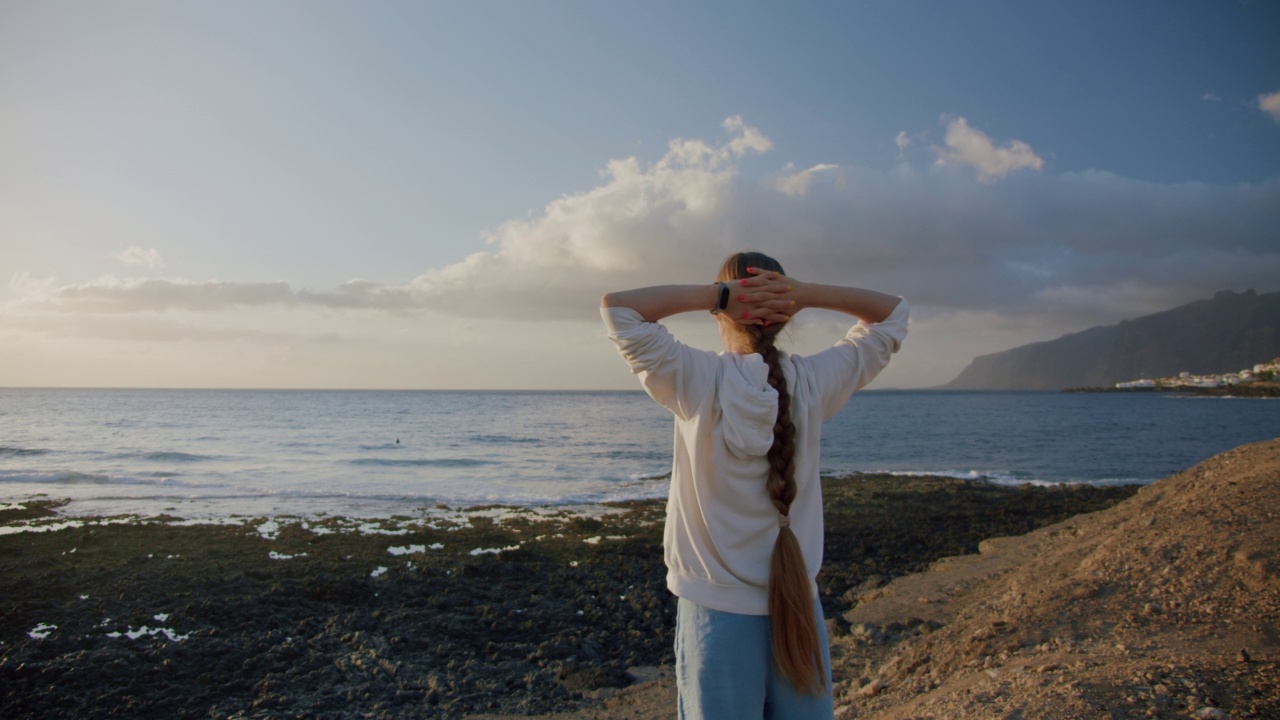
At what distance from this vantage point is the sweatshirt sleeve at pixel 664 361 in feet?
6.02

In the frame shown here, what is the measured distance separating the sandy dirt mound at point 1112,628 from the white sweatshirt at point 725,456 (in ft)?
9.21

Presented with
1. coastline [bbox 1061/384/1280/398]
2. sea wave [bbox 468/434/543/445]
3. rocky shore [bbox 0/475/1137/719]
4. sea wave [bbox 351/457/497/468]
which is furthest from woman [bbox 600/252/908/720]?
coastline [bbox 1061/384/1280/398]

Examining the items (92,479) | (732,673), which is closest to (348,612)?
(732,673)

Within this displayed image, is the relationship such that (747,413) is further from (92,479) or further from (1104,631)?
(92,479)

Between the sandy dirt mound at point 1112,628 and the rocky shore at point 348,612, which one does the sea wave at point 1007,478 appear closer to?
the rocky shore at point 348,612

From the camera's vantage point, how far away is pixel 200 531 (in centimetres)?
1308

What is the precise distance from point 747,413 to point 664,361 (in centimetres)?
26

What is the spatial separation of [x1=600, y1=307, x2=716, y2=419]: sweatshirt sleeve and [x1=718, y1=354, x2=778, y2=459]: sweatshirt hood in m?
0.06

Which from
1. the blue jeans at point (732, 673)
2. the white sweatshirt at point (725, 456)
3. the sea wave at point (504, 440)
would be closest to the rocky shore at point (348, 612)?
the blue jeans at point (732, 673)

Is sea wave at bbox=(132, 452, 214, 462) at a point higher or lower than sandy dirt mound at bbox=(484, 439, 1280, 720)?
lower

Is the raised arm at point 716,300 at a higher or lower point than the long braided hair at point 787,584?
higher

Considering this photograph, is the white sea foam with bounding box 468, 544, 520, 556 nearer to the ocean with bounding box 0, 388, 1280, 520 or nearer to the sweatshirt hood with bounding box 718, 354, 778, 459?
the ocean with bounding box 0, 388, 1280, 520

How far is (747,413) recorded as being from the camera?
1.79 meters

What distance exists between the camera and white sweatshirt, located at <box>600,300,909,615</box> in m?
1.83
